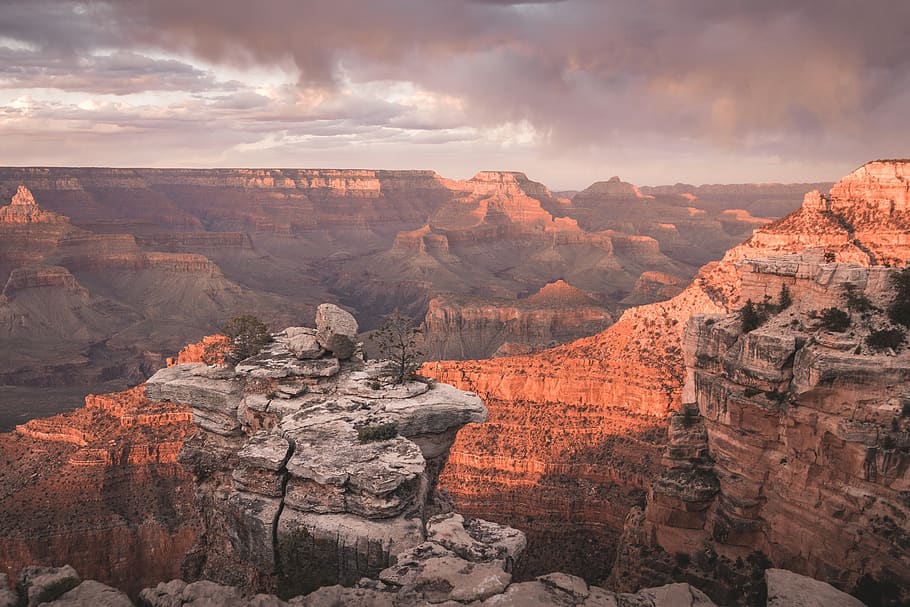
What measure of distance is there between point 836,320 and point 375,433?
52.7 feet

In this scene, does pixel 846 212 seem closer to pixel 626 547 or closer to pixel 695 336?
pixel 695 336

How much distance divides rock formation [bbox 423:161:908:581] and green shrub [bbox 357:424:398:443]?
13.9 m

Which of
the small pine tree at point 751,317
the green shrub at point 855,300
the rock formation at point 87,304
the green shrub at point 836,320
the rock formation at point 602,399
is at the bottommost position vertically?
the rock formation at point 87,304

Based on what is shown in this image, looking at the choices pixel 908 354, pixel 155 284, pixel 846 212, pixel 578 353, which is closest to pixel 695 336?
pixel 908 354

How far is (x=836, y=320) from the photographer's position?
22.5 m

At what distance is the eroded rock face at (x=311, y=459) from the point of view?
64.4 feet

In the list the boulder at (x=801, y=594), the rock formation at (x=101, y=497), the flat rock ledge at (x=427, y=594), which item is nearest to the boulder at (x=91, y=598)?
the flat rock ledge at (x=427, y=594)

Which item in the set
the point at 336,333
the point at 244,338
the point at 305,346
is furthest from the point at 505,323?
the point at 305,346

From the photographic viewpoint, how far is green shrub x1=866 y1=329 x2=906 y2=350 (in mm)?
20875

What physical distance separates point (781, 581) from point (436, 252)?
18201 centimetres

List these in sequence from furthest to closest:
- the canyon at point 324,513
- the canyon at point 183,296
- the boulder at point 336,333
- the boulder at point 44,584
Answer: the canyon at point 183,296
the boulder at point 336,333
the canyon at point 324,513
the boulder at point 44,584

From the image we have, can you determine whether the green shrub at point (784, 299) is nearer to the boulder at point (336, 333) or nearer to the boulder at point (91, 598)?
the boulder at point (336, 333)

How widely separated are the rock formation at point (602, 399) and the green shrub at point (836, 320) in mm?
3664

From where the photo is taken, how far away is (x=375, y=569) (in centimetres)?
1902
